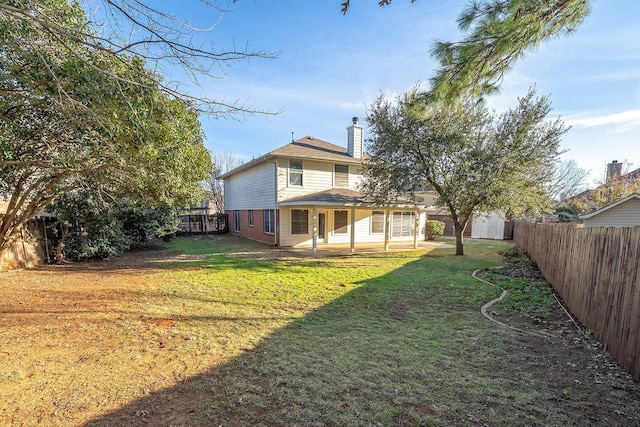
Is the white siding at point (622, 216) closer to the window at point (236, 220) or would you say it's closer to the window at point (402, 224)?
the window at point (402, 224)

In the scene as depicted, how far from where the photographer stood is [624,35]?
3.75m

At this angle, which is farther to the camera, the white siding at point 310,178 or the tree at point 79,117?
the white siding at point 310,178

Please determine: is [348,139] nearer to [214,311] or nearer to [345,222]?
[345,222]

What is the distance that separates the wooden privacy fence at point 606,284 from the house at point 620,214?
37.2 ft

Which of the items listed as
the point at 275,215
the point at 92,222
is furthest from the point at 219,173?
the point at 92,222

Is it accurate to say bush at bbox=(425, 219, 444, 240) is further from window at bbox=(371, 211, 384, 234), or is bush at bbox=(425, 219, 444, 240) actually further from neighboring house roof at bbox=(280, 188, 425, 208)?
neighboring house roof at bbox=(280, 188, 425, 208)

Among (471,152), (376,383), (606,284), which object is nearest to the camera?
(376,383)

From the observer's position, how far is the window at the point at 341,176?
16.1 metres

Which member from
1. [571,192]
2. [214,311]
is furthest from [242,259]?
[571,192]

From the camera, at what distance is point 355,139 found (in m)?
16.6

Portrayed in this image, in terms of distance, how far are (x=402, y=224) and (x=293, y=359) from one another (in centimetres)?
1541

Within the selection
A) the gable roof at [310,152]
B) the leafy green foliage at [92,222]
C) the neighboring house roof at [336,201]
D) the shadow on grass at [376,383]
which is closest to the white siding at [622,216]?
the neighboring house roof at [336,201]

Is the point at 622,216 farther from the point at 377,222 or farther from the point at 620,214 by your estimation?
the point at 377,222

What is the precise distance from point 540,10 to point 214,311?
6490 millimetres
